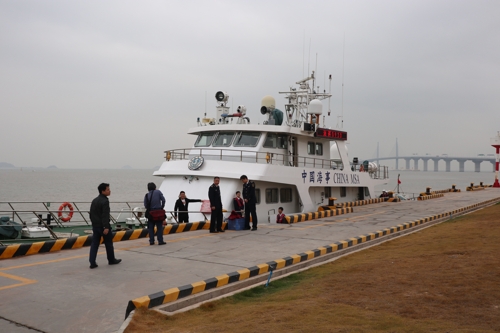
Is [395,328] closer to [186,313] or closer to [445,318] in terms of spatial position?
[445,318]

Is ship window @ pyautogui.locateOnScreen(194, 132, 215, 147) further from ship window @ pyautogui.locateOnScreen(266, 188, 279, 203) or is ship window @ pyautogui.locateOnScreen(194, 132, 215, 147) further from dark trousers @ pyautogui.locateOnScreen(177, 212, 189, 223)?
dark trousers @ pyautogui.locateOnScreen(177, 212, 189, 223)

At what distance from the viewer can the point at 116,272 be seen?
8344 millimetres

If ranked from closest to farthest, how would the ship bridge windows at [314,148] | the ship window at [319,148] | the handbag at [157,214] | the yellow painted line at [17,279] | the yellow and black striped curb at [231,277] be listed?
the yellow and black striped curb at [231,277] < the yellow painted line at [17,279] < the handbag at [157,214] < the ship bridge windows at [314,148] < the ship window at [319,148]

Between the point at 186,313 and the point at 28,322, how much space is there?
6.51 feet

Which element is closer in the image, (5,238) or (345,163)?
(5,238)

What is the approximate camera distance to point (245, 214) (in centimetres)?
1439

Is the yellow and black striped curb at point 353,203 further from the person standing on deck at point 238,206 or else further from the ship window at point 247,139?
the person standing on deck at point 238,206

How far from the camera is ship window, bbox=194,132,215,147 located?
2003 cm

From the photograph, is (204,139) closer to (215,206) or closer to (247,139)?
(247,139)

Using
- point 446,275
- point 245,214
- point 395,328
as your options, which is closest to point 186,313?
point 395,328

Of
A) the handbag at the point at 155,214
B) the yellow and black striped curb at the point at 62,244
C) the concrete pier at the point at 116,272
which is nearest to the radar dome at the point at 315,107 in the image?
the concrete pier at the point at 116,272

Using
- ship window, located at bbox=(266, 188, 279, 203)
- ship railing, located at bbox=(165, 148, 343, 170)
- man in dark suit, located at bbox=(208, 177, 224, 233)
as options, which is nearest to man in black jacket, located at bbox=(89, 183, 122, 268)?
man in dark suit, located at bbox=(208, 177, 224, 233)

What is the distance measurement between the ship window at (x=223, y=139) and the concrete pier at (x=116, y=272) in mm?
6245

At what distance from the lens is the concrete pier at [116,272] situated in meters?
5.89
